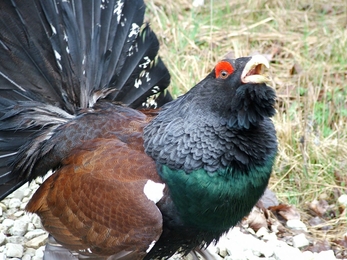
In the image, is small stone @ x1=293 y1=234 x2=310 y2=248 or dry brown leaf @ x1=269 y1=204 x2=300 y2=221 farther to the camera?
dry brown leaf @ x1=269 y1=204 x2=300 y2=221

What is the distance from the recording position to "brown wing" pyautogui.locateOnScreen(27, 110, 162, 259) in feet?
12.7

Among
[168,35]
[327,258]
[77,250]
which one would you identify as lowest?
[327,258]

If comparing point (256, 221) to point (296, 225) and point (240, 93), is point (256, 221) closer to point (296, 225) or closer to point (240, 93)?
point (296, 225)

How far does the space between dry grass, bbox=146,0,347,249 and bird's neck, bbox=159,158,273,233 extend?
183cm

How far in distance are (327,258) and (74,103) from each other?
2.34 metres

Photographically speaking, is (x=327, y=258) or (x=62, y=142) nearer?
→ (x=62, y=142)

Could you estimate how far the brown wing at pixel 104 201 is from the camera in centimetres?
388

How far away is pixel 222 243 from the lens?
5.09 meters

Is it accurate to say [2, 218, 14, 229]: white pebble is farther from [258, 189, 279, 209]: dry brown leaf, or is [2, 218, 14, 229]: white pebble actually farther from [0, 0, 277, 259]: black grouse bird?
[258, 189, 279, 209]: dry brown leaf

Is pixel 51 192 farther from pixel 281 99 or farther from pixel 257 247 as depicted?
pixel 281 99

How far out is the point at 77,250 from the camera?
13.5ft

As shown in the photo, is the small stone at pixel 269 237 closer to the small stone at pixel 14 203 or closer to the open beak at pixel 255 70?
the open beak at pixel 255 70

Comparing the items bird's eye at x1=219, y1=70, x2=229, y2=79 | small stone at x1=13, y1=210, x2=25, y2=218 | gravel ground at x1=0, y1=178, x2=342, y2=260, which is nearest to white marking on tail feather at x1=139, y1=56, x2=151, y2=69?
bird's eye at x1=219, y1=70, x2=229, y2=79

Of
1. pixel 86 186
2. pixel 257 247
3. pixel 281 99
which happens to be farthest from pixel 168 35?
pixel 86 186
